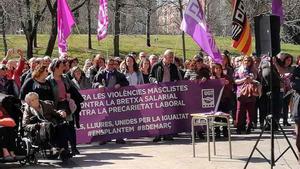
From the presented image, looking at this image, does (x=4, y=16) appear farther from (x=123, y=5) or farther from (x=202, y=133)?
(x=202, y=133)

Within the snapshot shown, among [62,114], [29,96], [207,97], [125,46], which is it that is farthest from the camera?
[125,46]

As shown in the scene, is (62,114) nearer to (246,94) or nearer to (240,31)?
(240,31)

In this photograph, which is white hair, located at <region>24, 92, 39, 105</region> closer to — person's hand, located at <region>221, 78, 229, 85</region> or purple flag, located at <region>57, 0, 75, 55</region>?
purple flag, located at <region>57, 0, 75, 55</region>

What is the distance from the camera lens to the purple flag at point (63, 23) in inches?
503

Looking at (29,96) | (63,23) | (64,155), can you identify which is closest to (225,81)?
(63,23)

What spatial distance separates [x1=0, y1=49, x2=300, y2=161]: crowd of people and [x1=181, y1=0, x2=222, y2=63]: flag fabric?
3.60 feet

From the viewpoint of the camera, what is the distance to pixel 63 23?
42.3 ft

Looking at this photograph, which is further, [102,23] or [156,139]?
[102,23]

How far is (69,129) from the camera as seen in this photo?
33.7ft

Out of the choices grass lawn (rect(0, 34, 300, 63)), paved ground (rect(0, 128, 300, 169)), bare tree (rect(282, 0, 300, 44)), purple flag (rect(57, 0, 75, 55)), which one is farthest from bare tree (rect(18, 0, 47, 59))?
paved ground (rect(0, 128, 300, 169))

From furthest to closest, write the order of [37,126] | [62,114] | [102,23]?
[102,23]
[62,114]
[37,126]

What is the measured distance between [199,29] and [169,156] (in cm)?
252

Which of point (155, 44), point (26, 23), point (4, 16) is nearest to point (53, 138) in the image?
point (4, 16)

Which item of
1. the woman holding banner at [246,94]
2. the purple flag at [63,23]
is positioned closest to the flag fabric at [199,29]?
the woman holding banner at [246,94]
